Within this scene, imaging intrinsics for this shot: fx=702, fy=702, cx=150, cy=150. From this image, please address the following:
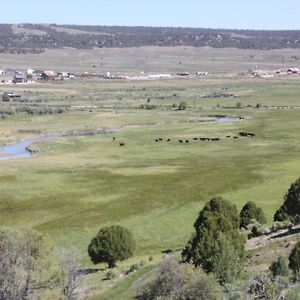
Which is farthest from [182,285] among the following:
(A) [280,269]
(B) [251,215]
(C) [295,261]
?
(B) [251,215]

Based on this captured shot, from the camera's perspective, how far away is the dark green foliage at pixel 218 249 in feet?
101

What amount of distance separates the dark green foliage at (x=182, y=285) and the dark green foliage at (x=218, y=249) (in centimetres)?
288

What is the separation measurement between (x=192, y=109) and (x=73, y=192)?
276 ft

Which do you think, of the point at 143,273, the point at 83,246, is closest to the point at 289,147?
the point at 83,246

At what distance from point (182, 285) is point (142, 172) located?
45854 mm

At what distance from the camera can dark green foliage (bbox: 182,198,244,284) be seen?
30812 mm

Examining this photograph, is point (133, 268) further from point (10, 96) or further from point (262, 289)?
point (10, 96)

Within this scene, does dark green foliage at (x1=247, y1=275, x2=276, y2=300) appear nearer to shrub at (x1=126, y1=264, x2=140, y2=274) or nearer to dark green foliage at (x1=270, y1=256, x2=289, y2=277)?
dark green foliage at (x1=270, y1=256, x2=289, y2=277)

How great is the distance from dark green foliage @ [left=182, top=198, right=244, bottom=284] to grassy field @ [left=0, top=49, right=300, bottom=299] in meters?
3.79

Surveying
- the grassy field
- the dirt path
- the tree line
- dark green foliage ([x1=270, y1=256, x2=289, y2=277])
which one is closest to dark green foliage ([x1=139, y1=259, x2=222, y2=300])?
the tree line

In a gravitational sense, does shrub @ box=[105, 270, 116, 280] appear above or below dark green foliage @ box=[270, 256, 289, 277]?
below

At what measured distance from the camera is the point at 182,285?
2703 cm

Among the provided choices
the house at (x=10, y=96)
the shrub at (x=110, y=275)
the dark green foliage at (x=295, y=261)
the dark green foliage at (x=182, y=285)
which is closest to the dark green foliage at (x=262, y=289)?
the dark green foliage at (x=182, y=285)

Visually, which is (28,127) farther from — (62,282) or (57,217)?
(62,282)
